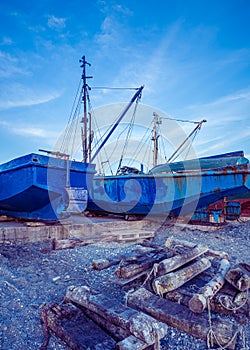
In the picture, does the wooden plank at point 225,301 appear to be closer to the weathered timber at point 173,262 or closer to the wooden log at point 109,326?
the weathered timber at point 173,262

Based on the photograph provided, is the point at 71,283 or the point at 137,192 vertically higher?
the point at 137,192

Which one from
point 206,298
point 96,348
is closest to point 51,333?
point 96,348

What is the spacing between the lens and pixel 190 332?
2.39m

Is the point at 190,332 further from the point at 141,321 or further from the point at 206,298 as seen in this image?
the point at 141,321

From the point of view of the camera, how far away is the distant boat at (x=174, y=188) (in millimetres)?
7664

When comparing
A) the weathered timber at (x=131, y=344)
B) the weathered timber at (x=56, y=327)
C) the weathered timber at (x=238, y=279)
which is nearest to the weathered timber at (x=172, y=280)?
the weathered timber at (x=238, y=279)

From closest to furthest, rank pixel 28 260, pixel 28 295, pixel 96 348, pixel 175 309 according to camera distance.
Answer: pixel 96 348, pixel 175 309, pixel 28 295, pixel 28 260

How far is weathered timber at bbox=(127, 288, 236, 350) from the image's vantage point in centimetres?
226

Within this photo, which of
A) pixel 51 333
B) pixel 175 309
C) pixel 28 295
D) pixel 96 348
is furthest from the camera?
pixel 28 295

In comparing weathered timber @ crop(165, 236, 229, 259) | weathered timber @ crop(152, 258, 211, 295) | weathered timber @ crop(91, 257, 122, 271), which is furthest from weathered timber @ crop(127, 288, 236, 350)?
weathered timber @ crop(165, 236, 229, 259)

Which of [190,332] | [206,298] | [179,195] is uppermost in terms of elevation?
[179,195]

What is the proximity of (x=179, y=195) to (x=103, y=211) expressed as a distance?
141 inches

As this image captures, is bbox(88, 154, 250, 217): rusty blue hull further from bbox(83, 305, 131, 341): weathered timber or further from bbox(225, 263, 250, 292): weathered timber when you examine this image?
bbox(83, 305, 131, 341): weathered timber

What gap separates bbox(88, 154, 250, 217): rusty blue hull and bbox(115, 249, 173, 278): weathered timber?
4.21m
